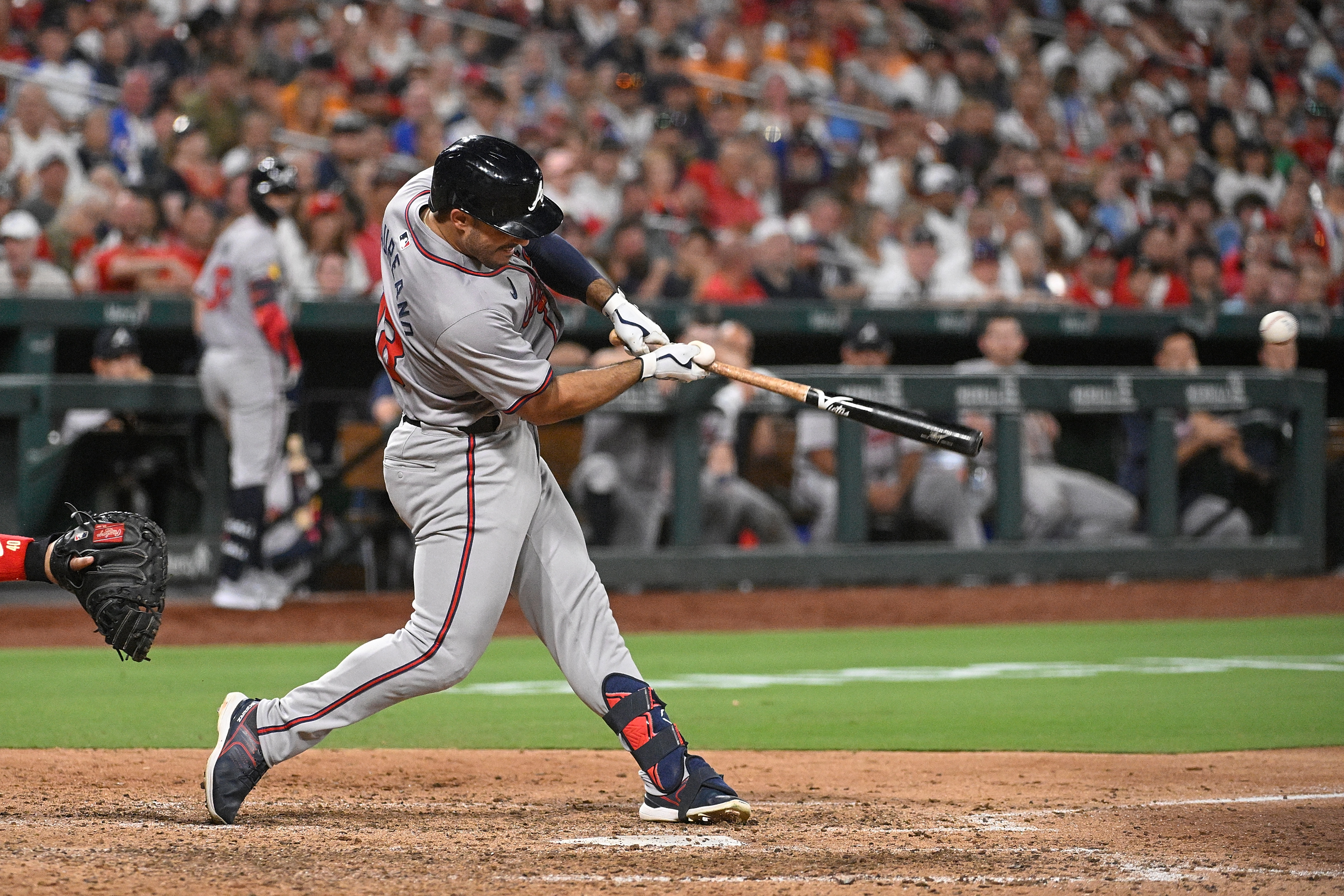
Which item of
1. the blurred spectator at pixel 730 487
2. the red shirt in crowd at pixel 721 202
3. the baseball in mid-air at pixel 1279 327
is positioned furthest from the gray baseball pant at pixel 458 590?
the red shirt in crowd at pixel 721 202

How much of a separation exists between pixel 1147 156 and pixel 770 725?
1050 cm

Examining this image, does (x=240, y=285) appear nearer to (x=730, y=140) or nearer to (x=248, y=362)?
(x=248, y=362)

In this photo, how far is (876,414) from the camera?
3.87m

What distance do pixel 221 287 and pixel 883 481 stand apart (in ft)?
12.8

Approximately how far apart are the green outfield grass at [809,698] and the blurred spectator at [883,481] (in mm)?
1522

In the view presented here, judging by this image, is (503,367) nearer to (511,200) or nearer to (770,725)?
(511,200)

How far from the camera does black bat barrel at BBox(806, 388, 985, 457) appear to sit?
12.4 feet

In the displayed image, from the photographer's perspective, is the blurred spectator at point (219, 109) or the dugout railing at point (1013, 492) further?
the blurred spectator at point (219, 109)

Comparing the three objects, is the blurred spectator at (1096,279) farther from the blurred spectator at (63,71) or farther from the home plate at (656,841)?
the home plate at (656,841)

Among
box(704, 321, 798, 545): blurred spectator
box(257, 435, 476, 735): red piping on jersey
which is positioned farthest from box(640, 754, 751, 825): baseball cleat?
box(704, 321, 798, 545): blurred spectator

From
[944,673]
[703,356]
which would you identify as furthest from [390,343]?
[944,673]

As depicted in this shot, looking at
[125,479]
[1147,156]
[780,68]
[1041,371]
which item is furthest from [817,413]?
[1147,156]

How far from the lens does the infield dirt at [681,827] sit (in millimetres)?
2963

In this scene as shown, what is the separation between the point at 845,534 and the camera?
924cm
